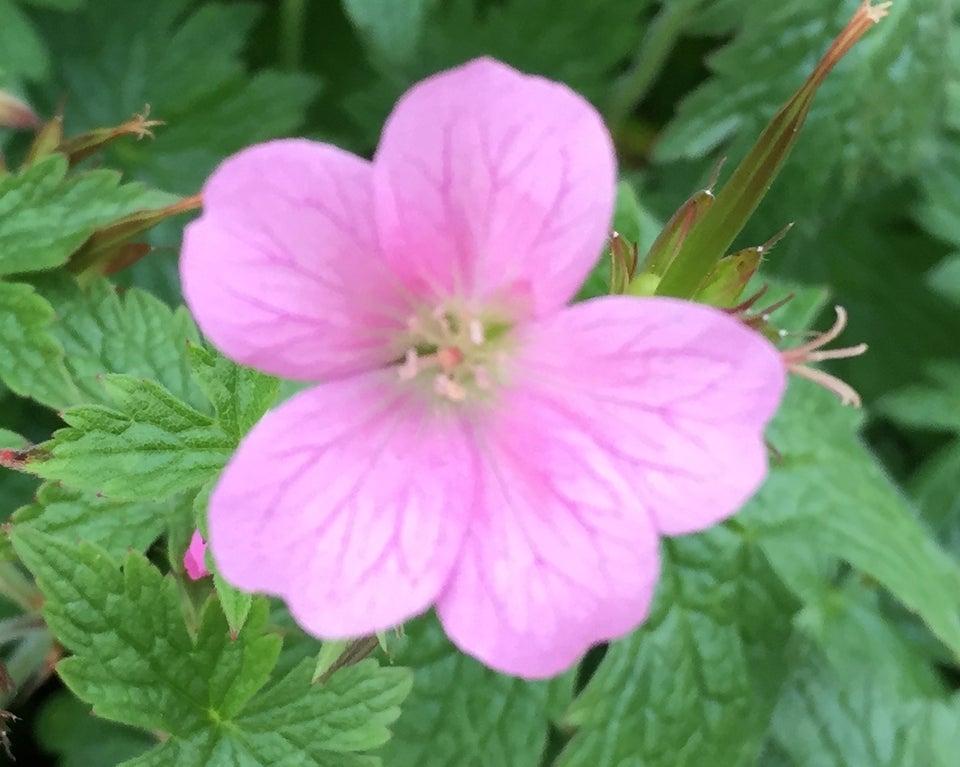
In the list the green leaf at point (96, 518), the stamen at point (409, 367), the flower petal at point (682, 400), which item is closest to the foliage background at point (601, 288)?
the green leaf at point (96, 518)

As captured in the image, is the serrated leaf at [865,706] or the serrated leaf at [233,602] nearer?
the serrated leaf at [233,602]

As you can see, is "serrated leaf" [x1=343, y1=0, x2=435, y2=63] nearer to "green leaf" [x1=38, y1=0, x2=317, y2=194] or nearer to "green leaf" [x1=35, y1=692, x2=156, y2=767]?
"green leaf" [x1=38, y1=0, x2=317, y2=194]

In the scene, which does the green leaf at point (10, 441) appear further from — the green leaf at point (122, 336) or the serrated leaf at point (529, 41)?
the serrated leaf at point (529, 41)

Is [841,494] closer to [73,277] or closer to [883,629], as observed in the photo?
[883,629]

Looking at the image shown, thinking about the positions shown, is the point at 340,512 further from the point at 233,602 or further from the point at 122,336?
the point at 122,336

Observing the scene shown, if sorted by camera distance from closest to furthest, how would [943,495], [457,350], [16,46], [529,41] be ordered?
[457,350], [16,46], [943,495], [529,41]

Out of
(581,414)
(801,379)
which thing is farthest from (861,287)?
(581,414)

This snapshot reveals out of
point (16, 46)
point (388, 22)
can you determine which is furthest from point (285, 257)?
point (16, 46)
